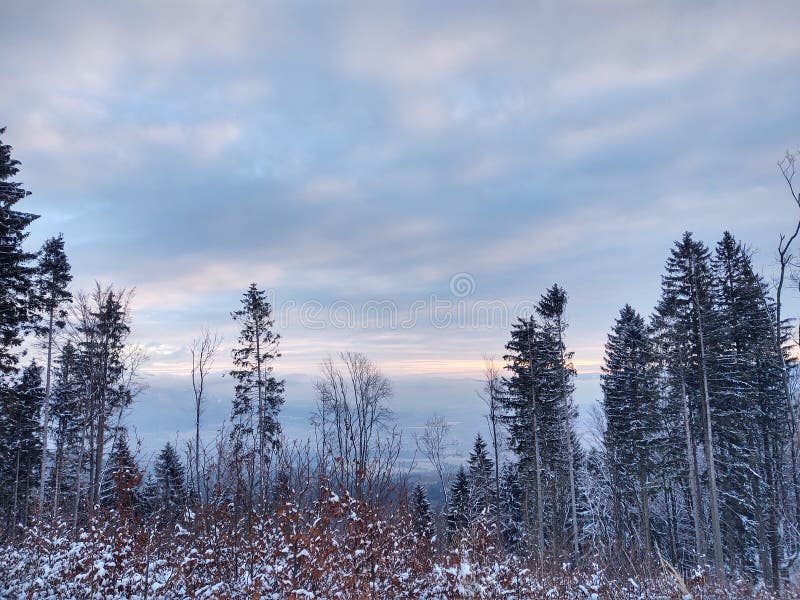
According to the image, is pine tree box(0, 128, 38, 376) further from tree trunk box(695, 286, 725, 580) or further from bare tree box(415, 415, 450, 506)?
tree trunk box(695, 286, 725, 580)

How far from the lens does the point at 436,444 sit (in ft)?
87.8

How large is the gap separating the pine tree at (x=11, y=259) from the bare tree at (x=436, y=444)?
682 inches

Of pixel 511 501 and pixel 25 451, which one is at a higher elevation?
pixel 25 451

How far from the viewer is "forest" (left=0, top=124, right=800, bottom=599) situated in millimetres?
7520

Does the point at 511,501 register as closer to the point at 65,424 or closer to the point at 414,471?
the point at 414,471

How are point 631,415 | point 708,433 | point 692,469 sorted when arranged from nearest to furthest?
point 708,433, point 692,469, point 631,415

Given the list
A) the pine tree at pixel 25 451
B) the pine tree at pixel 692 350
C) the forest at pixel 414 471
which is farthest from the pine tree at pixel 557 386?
the pine tree at pixel 25 451

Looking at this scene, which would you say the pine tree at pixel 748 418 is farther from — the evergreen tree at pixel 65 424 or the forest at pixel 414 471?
the evergreen tree at pixel 65 424

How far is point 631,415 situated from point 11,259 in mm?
24504

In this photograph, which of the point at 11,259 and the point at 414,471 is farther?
the point at 414,471

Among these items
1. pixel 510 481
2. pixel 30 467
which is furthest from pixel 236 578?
pixel 30 467

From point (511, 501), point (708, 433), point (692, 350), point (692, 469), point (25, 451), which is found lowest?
point (511, 501)

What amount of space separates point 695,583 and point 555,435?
539 inches

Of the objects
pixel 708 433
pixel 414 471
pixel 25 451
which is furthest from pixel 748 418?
pixel 25 451
